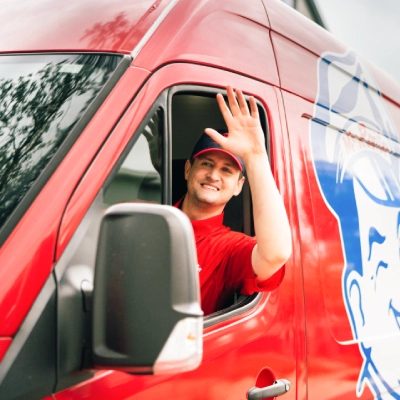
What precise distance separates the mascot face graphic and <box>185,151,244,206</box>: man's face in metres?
0.38

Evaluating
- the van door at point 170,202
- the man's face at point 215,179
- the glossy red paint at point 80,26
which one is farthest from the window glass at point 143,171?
the man's face at point 215,179

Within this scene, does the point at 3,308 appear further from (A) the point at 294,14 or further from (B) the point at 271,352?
(A) the point at 294,14

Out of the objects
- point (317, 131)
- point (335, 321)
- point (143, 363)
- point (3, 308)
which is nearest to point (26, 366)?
point (3, 308)

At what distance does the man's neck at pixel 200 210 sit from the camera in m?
2.70

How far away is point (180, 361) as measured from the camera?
57.9 inches

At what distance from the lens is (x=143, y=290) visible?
1.44m

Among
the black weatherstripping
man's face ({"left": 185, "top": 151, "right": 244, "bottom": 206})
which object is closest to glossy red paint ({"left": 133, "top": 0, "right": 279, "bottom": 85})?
man's face ({"left": 185, "top": 151, "right": 244, "bottom": 206})

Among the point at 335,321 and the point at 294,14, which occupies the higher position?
the point at 294,14

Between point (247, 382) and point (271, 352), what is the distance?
17 cm

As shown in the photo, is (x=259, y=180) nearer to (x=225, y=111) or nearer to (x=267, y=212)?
(x=267, y=212)

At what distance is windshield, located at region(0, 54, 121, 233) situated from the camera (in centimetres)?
175

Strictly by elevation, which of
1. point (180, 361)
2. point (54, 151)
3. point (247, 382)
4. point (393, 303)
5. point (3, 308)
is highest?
point (54, 151)

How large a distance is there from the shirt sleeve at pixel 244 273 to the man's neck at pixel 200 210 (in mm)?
153

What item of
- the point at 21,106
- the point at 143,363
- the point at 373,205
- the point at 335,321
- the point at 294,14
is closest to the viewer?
the point at 143,363
